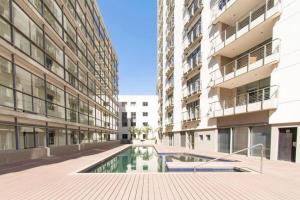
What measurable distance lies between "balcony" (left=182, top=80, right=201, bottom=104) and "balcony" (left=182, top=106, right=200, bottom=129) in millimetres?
1431

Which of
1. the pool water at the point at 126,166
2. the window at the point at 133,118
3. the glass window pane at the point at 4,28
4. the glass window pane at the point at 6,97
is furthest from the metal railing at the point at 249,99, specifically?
the window at the point at 133,118

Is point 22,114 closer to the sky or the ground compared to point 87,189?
closer to the sky

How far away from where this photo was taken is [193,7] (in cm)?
2473

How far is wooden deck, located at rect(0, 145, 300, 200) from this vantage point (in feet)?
17.5

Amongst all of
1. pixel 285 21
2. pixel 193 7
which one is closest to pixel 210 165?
pixel 285 21

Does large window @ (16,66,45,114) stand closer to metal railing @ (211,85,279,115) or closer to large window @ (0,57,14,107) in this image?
large window @ (0,57,14,107)

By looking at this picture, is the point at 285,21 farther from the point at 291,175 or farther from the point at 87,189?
the point at 87,189

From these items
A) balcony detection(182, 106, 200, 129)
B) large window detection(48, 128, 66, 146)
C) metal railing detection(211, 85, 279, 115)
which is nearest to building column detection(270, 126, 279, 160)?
metal railing detection(211, 85, 279, 115)

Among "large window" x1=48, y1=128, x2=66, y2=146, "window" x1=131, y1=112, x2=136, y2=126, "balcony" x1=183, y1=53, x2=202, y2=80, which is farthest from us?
"window" x1=131, y1=112, x2=136, y2=126

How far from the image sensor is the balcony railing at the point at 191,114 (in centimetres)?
2256

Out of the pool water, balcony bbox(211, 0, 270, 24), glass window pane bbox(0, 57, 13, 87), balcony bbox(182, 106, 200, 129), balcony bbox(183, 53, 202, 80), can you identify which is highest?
balcony bbox(211, 0, 270, 24)

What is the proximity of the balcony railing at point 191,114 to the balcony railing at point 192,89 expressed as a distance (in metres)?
2.16

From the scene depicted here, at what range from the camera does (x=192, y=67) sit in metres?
24.0

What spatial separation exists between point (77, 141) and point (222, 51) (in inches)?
770
